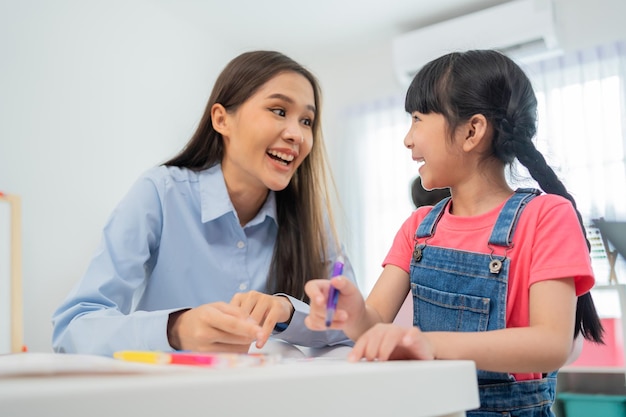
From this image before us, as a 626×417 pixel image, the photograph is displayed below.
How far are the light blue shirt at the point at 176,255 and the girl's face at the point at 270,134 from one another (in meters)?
0.07

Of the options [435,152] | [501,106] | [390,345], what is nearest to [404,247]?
[435,152]

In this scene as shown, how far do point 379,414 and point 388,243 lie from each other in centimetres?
384

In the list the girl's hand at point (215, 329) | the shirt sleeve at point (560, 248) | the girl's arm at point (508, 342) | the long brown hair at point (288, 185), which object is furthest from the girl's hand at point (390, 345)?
the long brown hair at point (288, 185)

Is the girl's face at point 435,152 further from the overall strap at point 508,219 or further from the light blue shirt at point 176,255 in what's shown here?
the light blue shirt at point 176,255

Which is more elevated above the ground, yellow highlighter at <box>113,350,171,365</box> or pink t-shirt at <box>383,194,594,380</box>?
pink t-shirt at <box>383,194,594,380</box>

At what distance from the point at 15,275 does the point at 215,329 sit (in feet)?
7.23

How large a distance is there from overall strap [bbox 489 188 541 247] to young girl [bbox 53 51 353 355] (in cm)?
37

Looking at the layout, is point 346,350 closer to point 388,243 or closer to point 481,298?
point 481,298

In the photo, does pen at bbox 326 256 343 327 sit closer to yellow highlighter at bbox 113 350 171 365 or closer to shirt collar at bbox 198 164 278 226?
yellow highlighter at bbox 113 350 171 365

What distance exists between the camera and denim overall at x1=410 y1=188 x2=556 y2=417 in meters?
0.85

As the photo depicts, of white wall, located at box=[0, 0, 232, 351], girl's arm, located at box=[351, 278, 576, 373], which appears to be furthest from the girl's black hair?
white wall, located at box=[0, 0, 232, 351]

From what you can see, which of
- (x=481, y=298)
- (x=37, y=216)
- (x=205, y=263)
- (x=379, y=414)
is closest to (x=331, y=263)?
(x=205, y=263)

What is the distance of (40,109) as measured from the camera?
2.95 metres

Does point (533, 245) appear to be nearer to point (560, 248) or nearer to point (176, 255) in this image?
point (560, 248)
